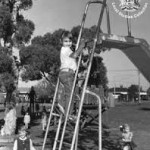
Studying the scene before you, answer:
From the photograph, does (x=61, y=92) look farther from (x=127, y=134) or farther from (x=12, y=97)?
(x=12, y=97)

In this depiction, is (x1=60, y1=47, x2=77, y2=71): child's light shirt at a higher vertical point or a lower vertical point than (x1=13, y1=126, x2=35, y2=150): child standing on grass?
higher

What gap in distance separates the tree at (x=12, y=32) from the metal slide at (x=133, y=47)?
9.32 meters

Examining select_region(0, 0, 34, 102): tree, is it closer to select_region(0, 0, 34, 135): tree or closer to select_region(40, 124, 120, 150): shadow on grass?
select_region(0, 0, 34, 135): tree

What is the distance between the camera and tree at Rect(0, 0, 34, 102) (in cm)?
1688

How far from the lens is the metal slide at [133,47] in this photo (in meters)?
7.18

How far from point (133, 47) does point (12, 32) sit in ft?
35.5

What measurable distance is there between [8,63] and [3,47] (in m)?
0.77

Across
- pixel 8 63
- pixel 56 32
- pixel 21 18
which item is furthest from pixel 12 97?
pixel 56 32

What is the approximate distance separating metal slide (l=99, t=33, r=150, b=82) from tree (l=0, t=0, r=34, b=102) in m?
9.32

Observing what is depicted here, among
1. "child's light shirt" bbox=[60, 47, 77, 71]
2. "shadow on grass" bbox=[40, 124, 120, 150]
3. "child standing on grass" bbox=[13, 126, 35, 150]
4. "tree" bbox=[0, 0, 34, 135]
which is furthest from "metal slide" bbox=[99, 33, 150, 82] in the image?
"tree" bbox=[0, 0, 34, 135]

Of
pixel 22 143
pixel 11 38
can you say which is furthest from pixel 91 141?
pixel 22 143

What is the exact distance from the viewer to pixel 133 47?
7727mm

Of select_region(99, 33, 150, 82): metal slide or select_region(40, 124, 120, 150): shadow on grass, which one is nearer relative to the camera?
select_region(99, 33, 150, 82): metal slide

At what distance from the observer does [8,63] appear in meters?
16.7
